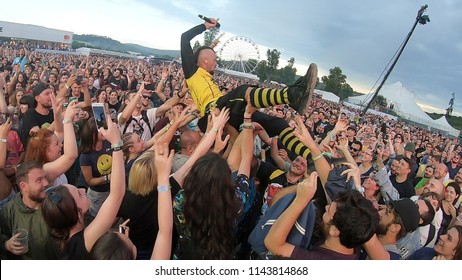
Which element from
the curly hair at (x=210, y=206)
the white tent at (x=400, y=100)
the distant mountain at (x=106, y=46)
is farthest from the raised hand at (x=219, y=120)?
the distant mountain at (x=106, y=46)

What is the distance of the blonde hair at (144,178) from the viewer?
2404 millimetres

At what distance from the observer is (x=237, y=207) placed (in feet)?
6.66

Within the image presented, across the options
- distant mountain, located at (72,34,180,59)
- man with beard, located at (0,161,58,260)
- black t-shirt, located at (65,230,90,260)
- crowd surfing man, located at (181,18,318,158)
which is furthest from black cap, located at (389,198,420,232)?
distant mountain, located at (72,34,180,59)

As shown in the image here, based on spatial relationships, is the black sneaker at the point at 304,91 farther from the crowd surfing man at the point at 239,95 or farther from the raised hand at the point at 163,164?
the raised hand at the point at 163,164

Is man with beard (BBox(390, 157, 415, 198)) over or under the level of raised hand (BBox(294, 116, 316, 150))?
under

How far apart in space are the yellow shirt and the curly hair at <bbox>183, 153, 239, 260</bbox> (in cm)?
185

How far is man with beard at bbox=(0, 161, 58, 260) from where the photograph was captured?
2.13 metres

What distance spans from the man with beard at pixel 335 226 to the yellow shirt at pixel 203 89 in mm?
2119

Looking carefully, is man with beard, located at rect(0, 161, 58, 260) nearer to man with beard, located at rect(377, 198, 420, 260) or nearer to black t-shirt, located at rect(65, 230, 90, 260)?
black t-shirt, located at rect(65, 230, 90, 260)

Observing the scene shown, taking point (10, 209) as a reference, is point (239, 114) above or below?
above

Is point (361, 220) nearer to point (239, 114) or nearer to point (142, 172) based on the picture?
point (142, 172)

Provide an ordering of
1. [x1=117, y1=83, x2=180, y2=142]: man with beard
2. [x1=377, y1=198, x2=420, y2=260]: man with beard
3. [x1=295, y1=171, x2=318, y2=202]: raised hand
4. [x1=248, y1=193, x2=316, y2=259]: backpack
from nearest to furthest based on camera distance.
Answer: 1. [x1=295, y1=171, x2=318, y2=202]: raised hand
2. [x1=248, y1=193, x2=316, y2=259]: backpack
3. [x1=377, y1=198, x2=420, y2=260]: man with beard
4. [x1=117, y1=83, x2=180, y2=142]: man with beard
